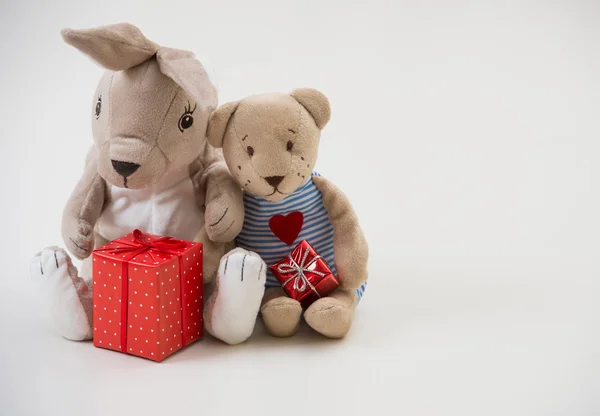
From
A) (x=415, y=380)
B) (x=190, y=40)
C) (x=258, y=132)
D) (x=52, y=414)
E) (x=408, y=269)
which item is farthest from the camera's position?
(x=190, y=40)

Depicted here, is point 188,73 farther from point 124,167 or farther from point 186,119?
point 124,167

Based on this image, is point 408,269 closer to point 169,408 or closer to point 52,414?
point 169,408

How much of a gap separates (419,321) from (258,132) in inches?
29.0

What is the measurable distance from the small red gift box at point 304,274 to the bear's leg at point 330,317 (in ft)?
0.17

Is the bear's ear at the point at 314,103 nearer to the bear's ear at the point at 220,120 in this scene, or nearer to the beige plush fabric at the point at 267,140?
the beige plush fabric at the point at 267,140

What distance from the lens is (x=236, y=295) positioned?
2.31 meters

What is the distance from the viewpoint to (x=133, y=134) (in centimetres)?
235

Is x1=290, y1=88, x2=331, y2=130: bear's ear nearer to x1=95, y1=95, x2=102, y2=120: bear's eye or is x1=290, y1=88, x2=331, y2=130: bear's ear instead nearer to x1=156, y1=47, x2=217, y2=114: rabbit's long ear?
x1=156, y1=47, x2=217, y2=114: rabbit's long ear

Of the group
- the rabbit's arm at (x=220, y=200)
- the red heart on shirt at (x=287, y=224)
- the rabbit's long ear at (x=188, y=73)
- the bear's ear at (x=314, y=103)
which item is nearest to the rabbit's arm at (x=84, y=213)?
the rabbit's arm at (x=220, y=200)

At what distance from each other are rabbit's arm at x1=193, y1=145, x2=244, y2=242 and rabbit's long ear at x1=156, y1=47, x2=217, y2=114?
216 mm

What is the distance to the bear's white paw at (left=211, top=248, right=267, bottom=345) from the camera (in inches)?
90.6

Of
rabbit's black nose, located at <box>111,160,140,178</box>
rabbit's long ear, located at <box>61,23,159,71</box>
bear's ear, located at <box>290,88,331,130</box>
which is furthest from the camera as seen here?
bear's ear, located at <box>290,88,331,130</box>

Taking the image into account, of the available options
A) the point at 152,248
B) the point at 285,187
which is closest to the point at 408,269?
the point at 285,187

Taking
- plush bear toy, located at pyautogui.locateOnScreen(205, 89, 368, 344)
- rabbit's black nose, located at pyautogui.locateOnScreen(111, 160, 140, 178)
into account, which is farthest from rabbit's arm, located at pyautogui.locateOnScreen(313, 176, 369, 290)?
rabbit's black nose, located at pyautogui.locateOnScreen(111, 160, 140, 178)
